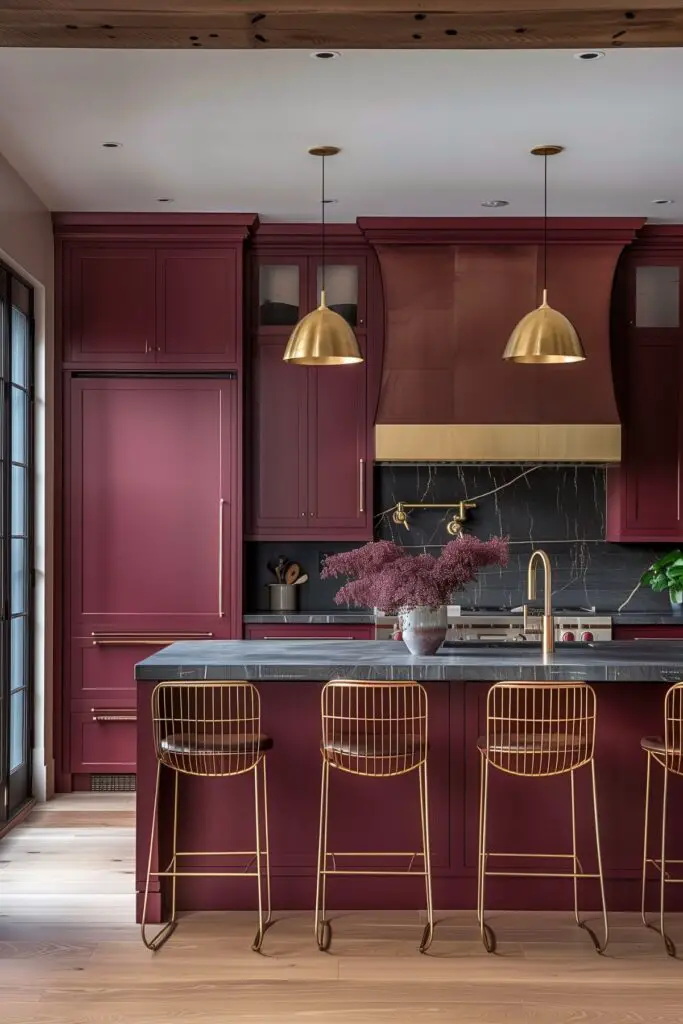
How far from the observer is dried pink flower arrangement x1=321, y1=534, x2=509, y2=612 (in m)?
4.12

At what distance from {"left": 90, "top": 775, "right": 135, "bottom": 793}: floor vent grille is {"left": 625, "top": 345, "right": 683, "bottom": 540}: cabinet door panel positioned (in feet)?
10.1

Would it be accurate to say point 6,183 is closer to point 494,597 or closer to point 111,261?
point 111,261

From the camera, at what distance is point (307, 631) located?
610cm

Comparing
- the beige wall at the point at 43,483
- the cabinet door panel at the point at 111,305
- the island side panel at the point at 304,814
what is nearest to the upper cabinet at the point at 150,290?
the cabinet door panel at the point at 111,305

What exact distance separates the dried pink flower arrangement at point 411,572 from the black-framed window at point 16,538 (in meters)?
1.88

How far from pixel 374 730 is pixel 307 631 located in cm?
248

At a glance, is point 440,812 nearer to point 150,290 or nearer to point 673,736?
point 673,736

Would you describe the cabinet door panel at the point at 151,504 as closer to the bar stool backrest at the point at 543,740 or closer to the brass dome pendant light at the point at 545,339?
the brass dome pendant light at the point at 545,339

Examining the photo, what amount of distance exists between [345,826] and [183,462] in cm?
256

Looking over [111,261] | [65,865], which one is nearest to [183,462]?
[111,261]

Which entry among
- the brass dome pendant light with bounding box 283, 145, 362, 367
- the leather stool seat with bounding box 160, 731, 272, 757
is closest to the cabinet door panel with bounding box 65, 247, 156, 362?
the brass dome pendant light with bounding box 283, 145, 362, 367

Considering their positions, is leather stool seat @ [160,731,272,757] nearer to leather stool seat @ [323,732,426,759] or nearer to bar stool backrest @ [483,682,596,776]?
leather stool seat @ [323,732,426,759]

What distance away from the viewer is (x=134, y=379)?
6.11 m

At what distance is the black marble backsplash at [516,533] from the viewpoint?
6590 mm
